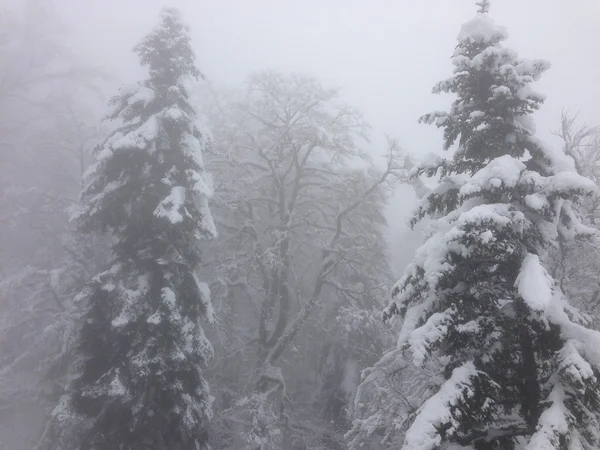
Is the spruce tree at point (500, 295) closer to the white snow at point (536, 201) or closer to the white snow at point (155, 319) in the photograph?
the white snow at point (536, 201)

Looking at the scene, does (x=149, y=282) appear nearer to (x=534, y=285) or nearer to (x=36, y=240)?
(x=534, y=285)

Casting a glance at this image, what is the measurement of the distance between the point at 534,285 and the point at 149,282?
8.80 meters

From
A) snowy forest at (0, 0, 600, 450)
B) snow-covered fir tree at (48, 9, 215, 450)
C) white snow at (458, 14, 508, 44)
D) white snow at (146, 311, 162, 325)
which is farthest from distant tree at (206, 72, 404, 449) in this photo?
white snow at (458, 14, 508, 44)

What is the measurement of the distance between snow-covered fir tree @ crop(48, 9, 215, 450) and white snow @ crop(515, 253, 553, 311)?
7581mm

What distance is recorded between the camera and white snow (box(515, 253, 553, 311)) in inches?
182

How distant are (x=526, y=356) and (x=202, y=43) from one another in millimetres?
98267

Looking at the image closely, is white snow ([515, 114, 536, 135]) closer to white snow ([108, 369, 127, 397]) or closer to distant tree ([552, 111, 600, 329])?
distant tree ([552, 111, 600, 329])

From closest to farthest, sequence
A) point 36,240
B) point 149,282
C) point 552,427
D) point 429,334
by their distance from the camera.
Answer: point 552,427 → point 429,334 → point 149,282 → point 36,240

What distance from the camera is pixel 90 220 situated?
11.3 meters

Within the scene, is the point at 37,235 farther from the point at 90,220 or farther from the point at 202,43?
the point at 202,43

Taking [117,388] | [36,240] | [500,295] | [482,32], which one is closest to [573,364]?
[500,295]

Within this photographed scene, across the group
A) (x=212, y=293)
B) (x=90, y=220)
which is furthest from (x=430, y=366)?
(x=90, y=220)

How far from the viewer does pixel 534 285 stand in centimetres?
484

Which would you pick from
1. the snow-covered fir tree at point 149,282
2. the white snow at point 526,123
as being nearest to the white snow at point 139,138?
the snow-covered fir tree at point 149,282
